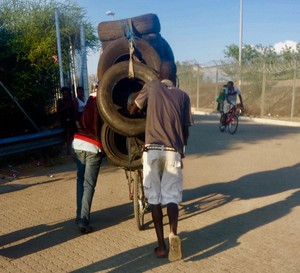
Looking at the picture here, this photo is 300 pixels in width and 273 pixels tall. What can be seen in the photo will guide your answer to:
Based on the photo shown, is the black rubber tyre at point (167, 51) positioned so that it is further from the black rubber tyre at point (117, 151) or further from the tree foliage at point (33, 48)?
the tree foliage at point (33, 48)

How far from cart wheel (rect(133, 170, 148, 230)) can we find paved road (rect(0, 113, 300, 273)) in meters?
0.14

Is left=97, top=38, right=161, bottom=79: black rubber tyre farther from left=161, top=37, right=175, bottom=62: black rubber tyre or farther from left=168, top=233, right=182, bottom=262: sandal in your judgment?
left=168, top=233, right=182, bottom=262: sandal

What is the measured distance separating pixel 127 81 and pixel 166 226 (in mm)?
1852

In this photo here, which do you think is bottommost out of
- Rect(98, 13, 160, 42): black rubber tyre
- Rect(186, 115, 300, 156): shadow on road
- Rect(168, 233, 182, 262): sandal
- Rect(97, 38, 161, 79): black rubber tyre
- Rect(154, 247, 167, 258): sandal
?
Rect(186, 115, 300, 156): shadow on road

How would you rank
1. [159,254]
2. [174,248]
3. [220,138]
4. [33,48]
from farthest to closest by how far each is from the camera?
1. [220,138]
2. [33,48]
3. [159,254]
4. [174,248]

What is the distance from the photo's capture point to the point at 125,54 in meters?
5.12

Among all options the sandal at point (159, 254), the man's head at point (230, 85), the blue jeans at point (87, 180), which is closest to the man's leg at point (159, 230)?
the sandal at point (159, 254)

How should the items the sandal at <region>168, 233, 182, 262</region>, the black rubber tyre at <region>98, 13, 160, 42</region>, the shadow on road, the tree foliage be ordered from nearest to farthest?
the sandal at <region>168, 233, 182, 262</region> → the black rubber tyre at <region>98, 13, 160, 42</region> → the tree foliage → the shadow on road

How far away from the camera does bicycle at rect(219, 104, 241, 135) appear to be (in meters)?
13.4

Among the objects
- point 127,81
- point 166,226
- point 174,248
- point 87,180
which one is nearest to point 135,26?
point 127,81

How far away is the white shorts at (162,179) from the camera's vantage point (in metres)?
4.02

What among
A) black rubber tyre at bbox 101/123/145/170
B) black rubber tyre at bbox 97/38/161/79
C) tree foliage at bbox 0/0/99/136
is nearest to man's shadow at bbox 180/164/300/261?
black rubber tyre at bbox 101/123/145/170

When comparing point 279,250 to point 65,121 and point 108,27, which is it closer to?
point 108,27

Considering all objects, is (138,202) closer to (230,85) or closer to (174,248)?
(174,248)
